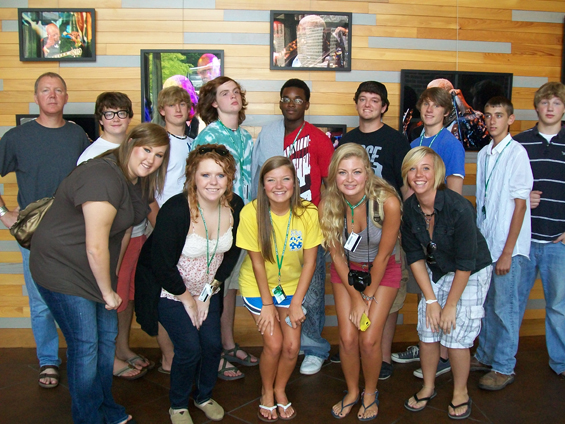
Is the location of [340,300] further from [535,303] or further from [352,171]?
[535,303]

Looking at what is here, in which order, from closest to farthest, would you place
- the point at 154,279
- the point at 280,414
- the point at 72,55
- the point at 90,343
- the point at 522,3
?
the point at 90,343 → the point at 154,279 → the point at 280,414 → the point at 72,55 → the point at 522,3

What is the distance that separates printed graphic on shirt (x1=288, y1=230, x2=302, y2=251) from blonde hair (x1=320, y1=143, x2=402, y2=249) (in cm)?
14

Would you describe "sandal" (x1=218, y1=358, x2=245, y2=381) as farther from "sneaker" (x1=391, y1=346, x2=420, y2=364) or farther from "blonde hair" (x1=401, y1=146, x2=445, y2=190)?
"blonde hair" (x1=401, y1=146, x2=445, y2=190)

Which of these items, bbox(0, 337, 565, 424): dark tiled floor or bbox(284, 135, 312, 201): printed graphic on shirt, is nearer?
bbox(0, 337, 565, 424): dark tiled floor

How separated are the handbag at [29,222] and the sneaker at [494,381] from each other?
8.92ft

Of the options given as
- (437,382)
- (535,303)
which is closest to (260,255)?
(437,382)

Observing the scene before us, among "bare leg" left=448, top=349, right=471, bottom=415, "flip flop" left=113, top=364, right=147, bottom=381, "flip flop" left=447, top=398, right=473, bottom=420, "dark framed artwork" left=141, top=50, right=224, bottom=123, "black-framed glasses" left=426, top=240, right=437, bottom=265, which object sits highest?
"dark framed artwork" left=141, top=50, right=224, bottom=123

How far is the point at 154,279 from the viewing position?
7.56 feet

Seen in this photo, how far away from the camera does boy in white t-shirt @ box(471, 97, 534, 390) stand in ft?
9.18

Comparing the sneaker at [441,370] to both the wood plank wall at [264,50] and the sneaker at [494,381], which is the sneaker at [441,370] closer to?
the sneaker at [494,381]

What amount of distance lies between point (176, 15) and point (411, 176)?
2358 mm

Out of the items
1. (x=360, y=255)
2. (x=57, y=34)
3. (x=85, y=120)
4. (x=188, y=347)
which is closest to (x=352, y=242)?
→ (x=360, y=255)

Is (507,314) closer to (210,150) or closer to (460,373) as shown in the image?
(460,373)

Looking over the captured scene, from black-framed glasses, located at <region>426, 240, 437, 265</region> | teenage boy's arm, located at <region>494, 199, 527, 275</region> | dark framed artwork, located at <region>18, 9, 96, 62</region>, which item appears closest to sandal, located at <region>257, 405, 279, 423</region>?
black-framed glasses, located at <region>426, 240, 437, 265</region>
